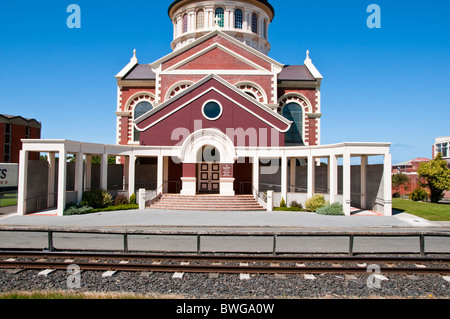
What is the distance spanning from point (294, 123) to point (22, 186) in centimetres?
2494

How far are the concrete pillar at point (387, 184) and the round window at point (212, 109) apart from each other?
12079mm

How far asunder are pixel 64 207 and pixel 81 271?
13.2 metres

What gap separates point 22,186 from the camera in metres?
20.8

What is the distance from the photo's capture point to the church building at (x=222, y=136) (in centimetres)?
2308

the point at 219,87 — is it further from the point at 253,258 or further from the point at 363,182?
the point at 253,258

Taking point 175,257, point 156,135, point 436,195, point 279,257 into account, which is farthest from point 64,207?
point 436,195

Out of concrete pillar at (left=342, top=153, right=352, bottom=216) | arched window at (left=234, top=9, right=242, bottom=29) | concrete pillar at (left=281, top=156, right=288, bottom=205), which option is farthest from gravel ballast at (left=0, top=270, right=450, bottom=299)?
arched window at (left=234, top=9, right=242, bottom=29)

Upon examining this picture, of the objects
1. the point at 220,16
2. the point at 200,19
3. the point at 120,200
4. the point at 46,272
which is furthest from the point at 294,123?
the point at 46,272

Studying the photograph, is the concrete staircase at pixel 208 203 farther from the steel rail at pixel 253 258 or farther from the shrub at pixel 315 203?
the steel rail at pixel 253 258

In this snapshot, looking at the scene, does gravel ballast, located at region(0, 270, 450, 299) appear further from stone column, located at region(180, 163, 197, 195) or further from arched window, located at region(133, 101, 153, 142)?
arched window, located at region(133, 101, 153, 142)

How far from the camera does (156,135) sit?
2648cm
